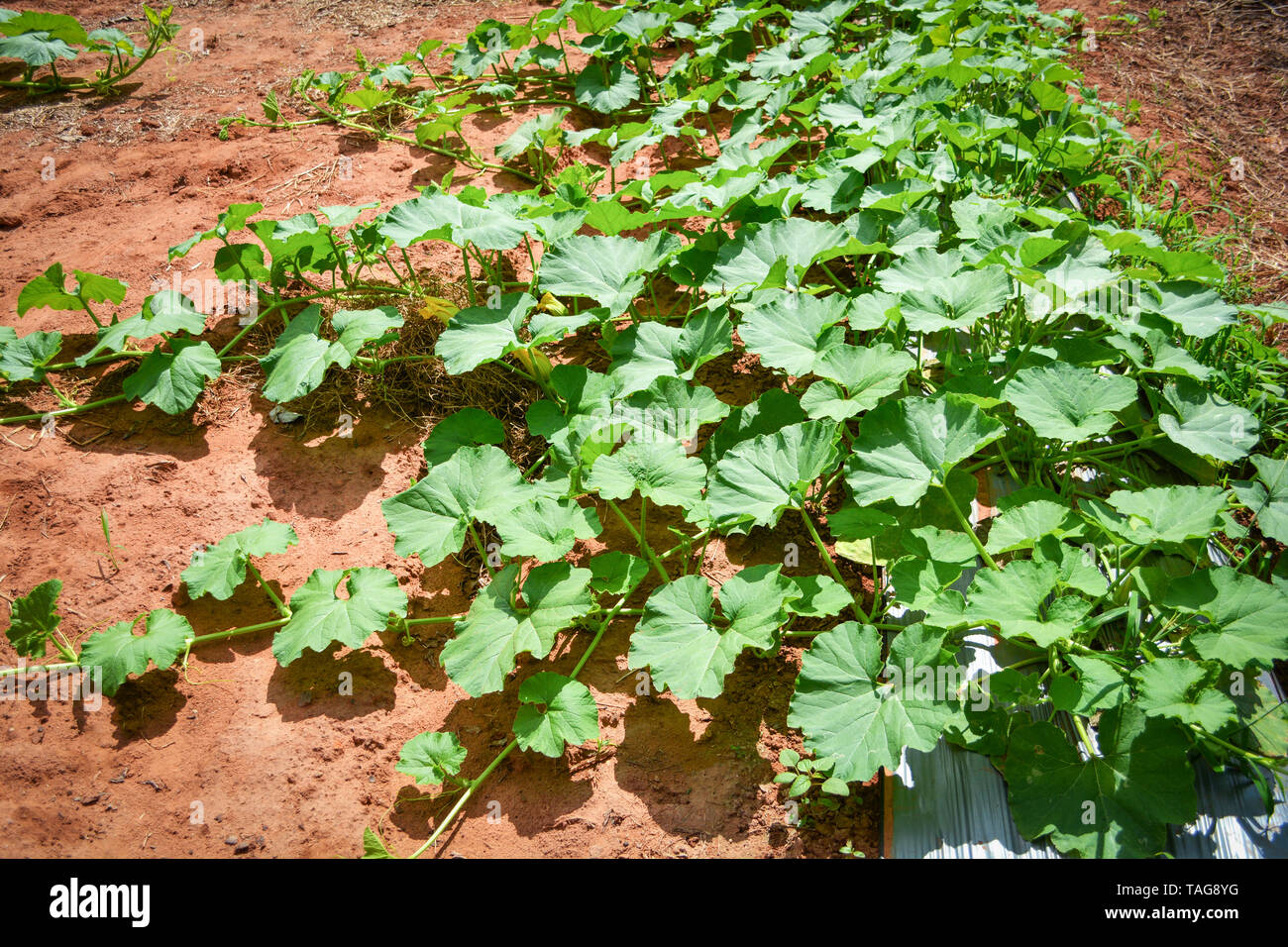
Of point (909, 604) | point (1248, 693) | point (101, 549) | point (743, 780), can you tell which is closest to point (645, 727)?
point (743, 780)

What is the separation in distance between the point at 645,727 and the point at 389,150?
10.7 ft

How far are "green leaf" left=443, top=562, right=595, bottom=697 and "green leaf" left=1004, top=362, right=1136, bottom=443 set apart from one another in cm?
129

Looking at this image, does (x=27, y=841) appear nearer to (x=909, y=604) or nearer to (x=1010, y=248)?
(x=909, y=604)

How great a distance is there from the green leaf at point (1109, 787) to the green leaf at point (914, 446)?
2.17 feet

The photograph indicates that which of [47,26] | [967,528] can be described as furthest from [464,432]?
[47,26]

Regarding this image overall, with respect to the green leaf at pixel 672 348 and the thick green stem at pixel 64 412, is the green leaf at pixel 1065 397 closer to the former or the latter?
the green leaf at pixel 672 348

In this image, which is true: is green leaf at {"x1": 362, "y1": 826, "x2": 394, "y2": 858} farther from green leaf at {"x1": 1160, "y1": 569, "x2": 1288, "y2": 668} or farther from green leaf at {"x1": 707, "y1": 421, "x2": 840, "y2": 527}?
green leaf at {"x1": 1160, "y1": 569, "x2": 1288, "y2": 668}

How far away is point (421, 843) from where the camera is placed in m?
2.00

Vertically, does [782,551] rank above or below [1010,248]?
below

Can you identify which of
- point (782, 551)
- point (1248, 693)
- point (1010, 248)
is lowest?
point (782, 551)

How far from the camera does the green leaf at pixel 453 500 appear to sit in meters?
2.28

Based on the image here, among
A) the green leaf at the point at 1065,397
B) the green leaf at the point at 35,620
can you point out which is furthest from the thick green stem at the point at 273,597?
the green leaf at the point at 1065,397

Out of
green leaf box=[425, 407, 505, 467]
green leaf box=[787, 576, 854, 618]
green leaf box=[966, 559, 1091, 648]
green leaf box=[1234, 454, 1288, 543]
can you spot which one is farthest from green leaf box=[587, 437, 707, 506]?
green leaf box=[1234, 454, 1288, 543]

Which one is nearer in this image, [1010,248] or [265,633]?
[265,633]
